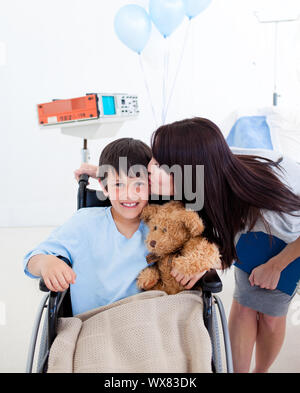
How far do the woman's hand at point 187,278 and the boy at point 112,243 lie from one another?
0.14 m

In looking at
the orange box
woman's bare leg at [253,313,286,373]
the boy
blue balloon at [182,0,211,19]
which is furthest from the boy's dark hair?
blue balloon at [182,0,211,19]

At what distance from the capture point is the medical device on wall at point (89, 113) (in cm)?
151

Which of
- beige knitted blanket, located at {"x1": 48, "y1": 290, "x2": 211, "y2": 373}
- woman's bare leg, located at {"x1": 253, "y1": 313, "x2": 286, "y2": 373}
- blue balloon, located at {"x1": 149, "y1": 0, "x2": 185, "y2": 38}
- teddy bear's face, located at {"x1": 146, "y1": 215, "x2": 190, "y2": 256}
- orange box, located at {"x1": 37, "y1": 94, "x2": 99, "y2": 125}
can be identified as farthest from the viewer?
blue balloon, located at {"x1": 149, "y1": 0, "x2": 185, "y2": 38}

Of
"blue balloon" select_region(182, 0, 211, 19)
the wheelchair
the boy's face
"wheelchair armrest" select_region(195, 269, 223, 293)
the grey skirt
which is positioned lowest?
the grey skirt

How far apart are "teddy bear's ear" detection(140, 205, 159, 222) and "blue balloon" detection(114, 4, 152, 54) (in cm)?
184

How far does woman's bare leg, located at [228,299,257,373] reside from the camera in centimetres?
135

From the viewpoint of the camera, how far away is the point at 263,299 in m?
1.29

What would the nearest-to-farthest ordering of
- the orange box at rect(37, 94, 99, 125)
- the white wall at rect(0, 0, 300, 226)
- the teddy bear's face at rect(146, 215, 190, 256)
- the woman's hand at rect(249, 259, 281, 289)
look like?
1. the teddy bear's face at rect(146, 215, 190, 256)
2. the woman's hand at rect(249, 259, 281, 289)
3. the orange box at rect(37, 94, 99, 125)
4. the white wall at rect(0, 0, 300, 226)

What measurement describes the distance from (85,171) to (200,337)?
2.36 feet

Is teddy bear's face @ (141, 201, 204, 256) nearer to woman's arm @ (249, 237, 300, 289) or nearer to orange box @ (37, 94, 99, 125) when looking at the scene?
woman's arm @ (249, 237, 300, 289)

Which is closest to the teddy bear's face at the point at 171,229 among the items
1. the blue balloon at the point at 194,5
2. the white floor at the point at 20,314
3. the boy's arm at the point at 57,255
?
the boy's arm at the point at 57,255

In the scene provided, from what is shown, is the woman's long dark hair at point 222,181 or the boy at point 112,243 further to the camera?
the boy at point 112,243

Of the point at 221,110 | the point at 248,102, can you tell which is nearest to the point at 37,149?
the point at 221,110

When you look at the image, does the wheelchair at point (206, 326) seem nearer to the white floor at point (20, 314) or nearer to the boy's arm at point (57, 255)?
the boy's arm at point (57, 255)
